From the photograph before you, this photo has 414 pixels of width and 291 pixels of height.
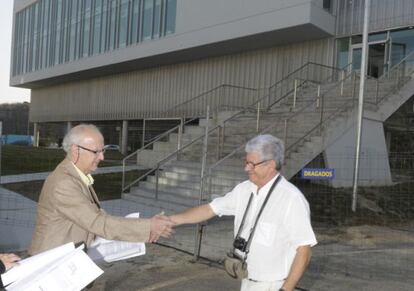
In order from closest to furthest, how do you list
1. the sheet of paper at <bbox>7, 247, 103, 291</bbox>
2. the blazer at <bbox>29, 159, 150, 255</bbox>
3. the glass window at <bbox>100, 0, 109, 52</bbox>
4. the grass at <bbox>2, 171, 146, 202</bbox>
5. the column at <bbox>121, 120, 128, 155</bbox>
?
the sheet of paper at <bbox>7, 247, 103, 291</bbox> < the blazer at <bbox>29, 159, 150, 255</bbox> < the grass at <bbox>2, 171, 146, 202</bbox> < the glass window at <bbox>100, 0, 109, 52</bbox> < the column at <bbox>121, 120, 128, 155</bbox>

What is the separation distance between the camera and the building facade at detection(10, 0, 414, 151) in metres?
20.0

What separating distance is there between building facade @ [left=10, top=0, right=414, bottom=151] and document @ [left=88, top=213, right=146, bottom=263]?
17.2 meters

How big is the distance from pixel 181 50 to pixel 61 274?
23.1m

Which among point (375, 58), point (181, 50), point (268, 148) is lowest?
point (268, 148)

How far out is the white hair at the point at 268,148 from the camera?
304cm

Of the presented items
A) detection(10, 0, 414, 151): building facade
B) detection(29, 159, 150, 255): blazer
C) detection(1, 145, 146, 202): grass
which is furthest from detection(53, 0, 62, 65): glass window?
detection(29, 159, 150, 255): blazer

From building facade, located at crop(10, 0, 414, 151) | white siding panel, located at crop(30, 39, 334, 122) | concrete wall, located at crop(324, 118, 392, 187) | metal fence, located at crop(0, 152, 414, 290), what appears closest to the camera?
metal fence, located at crop(0, 152, 414, 290)

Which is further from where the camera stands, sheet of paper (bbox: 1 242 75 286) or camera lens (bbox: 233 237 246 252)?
camera lens (bbox: 233 237 246 252)

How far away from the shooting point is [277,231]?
116 inches

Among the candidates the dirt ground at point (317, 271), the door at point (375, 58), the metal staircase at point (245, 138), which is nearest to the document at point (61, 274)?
the dirt ground at point (317, 271)

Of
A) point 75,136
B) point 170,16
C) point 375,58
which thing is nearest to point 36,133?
point 170,16

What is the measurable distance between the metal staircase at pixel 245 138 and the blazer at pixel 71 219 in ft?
23.9

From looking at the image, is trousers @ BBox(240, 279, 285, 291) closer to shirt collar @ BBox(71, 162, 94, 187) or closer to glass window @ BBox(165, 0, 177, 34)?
shirt collar @ BBox(71, 162, 94, 187)

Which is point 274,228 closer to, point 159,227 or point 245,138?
point 159,227
